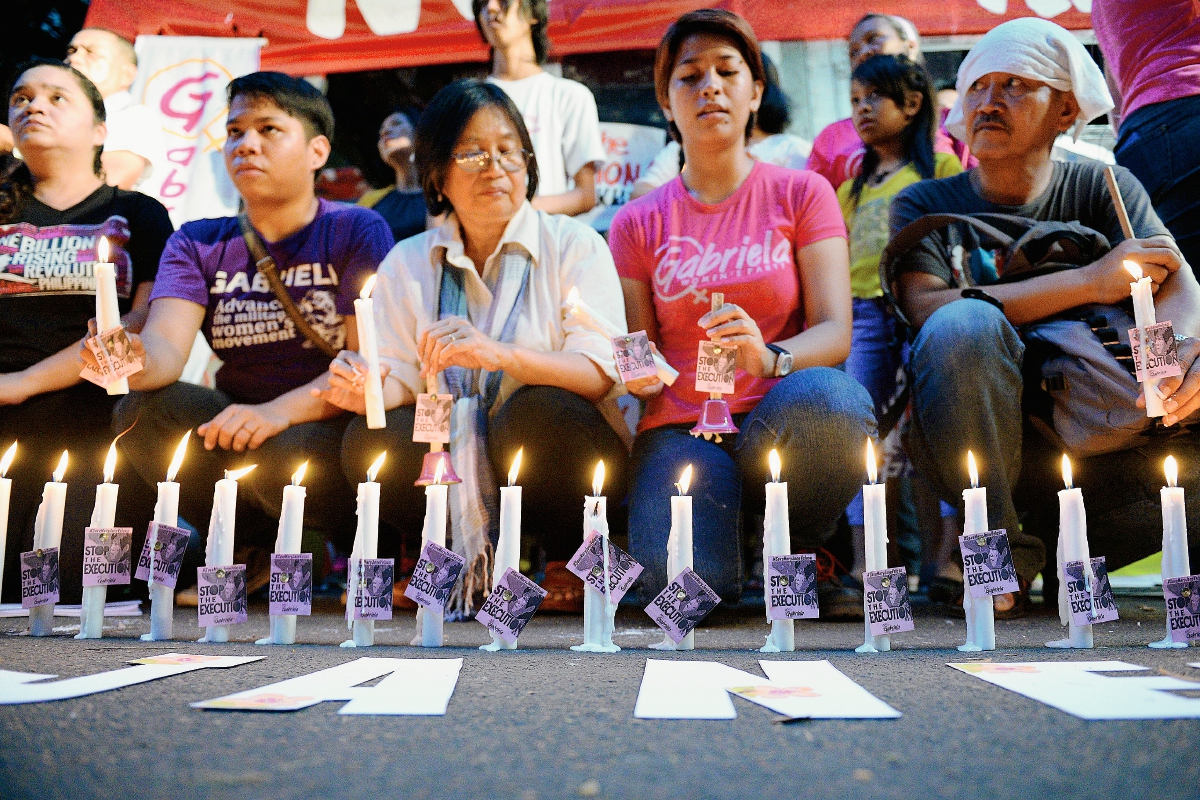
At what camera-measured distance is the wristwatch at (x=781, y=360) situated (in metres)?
2.19

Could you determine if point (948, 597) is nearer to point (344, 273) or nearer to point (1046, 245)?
point (1046, 245)

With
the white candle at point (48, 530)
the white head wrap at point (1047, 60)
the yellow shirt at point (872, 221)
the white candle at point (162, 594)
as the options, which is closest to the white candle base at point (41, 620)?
the white candle at point (48, 530)

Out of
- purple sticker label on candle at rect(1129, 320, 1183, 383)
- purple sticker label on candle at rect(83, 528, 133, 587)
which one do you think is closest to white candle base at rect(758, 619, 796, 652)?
purple sticker label on candle at rect(1129, 320, 1183, 383)

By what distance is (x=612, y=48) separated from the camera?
477 cm

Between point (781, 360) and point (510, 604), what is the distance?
0.90 m

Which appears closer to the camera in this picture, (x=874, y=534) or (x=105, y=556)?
(x=874, y=534)

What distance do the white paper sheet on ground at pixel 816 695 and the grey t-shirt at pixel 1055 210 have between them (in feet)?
4.51

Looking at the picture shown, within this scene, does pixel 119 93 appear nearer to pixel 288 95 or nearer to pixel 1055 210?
pixel 288 95

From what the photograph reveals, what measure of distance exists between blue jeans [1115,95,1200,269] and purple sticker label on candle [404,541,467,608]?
2.10 meters

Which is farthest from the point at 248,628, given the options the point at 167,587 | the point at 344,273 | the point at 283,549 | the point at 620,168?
the point at 620,168

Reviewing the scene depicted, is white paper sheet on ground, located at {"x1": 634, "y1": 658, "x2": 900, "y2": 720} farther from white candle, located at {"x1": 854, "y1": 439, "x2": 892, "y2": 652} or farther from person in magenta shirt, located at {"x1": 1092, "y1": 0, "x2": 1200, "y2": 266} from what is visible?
person in magenta shirt, located at {"x1": 1092, "y1": 0, "x2": 1200, "y2": 266}

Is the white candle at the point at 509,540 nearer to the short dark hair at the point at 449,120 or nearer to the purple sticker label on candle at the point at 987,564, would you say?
the purple sticker label on candle at the point at 987,564

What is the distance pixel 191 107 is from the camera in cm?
469

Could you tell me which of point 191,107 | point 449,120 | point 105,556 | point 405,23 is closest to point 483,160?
point 449,120
